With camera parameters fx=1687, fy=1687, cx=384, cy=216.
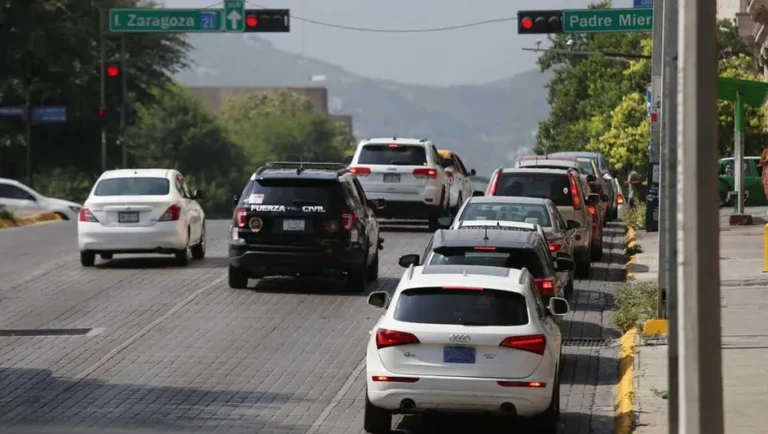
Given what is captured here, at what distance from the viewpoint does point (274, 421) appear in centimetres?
1488

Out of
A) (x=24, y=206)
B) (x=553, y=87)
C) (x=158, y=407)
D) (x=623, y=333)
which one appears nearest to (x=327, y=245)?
(x=623, y=333)

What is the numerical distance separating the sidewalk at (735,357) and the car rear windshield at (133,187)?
7918mm

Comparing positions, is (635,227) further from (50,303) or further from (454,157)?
(50,303)

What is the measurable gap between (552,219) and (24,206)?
27.8 m

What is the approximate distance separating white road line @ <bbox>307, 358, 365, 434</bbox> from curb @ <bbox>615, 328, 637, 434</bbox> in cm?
260

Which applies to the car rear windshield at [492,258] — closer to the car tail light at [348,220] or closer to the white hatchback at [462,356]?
the white hatchback at [462,356]

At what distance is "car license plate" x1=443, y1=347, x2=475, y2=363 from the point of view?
44.3 ft

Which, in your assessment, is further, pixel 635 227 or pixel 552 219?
pixel 635 227

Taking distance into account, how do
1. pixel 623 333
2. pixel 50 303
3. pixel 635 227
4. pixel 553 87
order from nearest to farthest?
pixel 623 333
pixel 50 303
pixel 635 227
pixel 553 87

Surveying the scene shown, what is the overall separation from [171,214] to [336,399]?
11.7 metres

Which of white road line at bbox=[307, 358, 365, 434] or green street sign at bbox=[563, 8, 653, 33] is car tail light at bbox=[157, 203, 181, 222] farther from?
green street sign at bbox=[563, 8, 653, 33]

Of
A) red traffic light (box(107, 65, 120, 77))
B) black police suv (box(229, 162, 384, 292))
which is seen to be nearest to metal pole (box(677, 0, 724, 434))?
black police suv (box(229, 162, 384, 292))

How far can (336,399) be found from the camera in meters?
16.1

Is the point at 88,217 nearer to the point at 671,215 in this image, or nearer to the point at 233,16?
the point at 671,215
